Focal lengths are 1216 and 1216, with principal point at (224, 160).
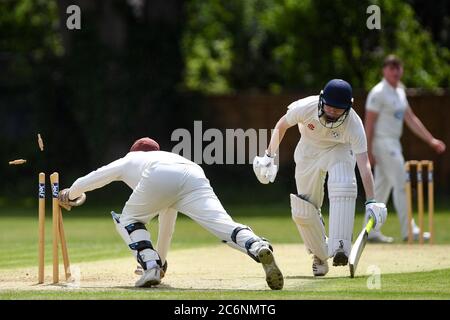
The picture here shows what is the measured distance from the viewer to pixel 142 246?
9.59 metres

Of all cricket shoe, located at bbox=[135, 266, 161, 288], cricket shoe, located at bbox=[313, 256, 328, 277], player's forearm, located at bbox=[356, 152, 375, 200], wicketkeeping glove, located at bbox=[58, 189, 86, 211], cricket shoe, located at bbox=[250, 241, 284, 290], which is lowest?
cricket shoe, located at bbox=[313, 256, 328, 277]

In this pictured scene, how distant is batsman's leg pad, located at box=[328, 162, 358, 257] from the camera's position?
10.1m

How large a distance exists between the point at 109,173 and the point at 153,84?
1379 cm

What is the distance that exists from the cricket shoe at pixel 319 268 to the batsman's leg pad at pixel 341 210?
511 millimetres

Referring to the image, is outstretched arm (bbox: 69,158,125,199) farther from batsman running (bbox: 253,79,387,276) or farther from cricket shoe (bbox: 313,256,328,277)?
cricket shoe (bbox: 313,256,328,277)

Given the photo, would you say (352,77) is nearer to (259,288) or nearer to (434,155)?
(434,155)

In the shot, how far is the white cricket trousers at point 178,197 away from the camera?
9516 mm

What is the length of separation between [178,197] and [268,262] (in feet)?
3.33

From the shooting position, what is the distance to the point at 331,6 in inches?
906

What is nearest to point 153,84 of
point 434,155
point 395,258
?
point 434,155

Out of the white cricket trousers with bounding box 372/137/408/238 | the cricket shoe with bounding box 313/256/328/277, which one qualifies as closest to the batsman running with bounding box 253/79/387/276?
the cricket shoe with bounding box 313/256/328/277

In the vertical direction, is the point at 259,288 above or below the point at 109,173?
below

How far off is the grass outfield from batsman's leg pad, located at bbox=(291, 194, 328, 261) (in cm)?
29

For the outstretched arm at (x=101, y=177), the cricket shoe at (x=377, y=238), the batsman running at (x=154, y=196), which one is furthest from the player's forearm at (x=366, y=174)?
the cricket shoe at (x=377, y=238)
